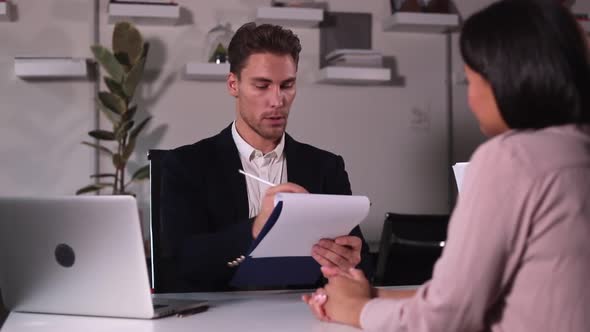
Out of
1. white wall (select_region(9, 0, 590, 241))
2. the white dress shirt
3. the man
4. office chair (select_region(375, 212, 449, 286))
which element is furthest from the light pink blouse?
white wall (select_region(9, 0, 590, 241))

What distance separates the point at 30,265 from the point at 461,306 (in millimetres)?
955

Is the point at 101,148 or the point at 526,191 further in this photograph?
the point at 101,148

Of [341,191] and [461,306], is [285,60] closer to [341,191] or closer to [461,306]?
[341,191]

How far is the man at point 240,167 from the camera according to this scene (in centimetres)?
206

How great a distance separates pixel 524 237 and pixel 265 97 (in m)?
1.51

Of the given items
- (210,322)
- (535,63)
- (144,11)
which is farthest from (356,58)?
(535,63)

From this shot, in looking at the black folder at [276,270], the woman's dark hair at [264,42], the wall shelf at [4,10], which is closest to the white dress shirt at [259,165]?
the woman's dark hair at [264,42]

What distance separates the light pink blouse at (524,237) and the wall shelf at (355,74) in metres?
3.09

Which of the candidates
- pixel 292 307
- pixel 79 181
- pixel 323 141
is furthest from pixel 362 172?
pixel 292 307

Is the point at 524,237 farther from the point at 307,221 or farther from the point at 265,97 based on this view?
the point at 265,97

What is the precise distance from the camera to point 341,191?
2.44 meters

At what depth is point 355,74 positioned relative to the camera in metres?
4.05

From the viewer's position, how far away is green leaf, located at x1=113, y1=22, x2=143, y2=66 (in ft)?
12.4

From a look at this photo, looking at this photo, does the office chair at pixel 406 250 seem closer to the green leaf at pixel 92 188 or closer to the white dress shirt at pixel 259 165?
the white dress shirt at pixel 259 165
